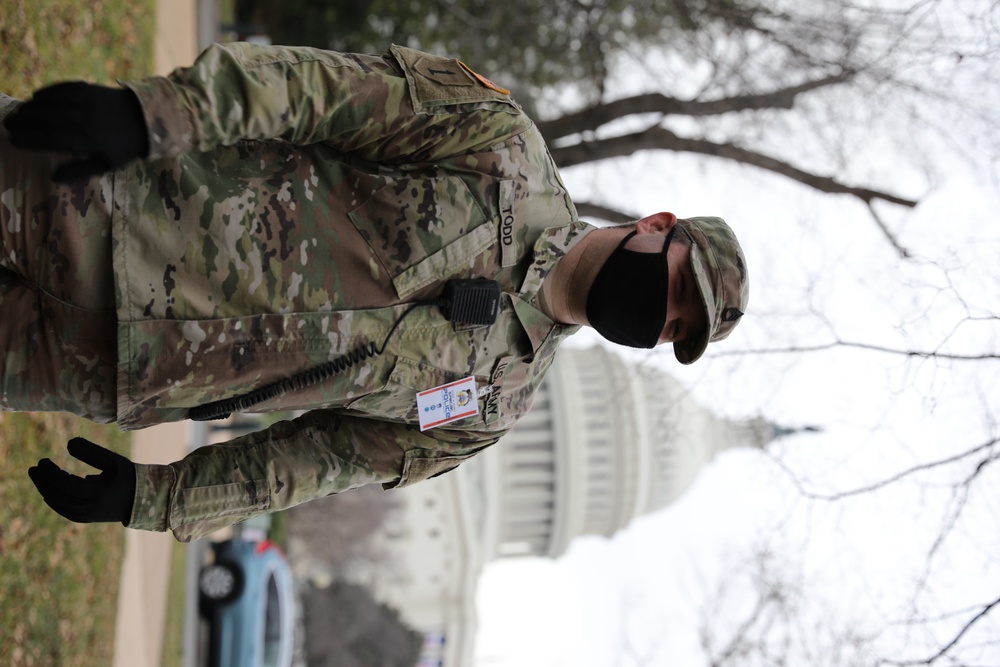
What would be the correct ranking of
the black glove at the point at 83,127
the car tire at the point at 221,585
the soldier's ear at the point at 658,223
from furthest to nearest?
the car tire at the point at 221,585 → the soldier's ear at the point at 658,223 → the black glove at the point at 83,127

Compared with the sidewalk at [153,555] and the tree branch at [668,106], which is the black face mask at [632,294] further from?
the sidewalk at [153,555]

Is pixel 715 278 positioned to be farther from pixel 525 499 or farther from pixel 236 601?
pixel 525 499

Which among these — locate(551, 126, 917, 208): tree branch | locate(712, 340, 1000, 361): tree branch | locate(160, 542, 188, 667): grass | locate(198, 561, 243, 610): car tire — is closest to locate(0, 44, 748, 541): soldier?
locate(712, 340, 1000, 361): tree branch

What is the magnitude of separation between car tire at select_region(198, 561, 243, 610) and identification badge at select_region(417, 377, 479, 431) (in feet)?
33.1

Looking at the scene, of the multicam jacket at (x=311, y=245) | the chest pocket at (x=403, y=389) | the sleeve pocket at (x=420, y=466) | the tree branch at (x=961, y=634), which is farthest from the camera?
the tree branch at (x=961, y=634)

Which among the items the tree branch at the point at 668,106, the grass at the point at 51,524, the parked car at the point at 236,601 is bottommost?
the parked car at the point at 236,601

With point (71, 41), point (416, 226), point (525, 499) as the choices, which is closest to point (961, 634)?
point (416, 226)

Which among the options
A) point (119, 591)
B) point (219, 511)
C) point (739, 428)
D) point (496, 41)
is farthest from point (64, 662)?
point (496, 41)

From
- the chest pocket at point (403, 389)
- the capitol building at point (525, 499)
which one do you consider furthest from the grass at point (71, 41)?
the capitol building at point (525, 499)

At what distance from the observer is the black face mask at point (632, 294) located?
2.78 m

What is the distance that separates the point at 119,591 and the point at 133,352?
20.8 feet

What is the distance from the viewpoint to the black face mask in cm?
278

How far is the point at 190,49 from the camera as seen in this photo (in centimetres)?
1137

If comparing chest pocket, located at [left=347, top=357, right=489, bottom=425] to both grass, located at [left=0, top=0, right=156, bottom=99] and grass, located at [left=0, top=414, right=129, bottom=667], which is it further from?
grass, located at [left=0, top=0, right=156, bottom=99]
